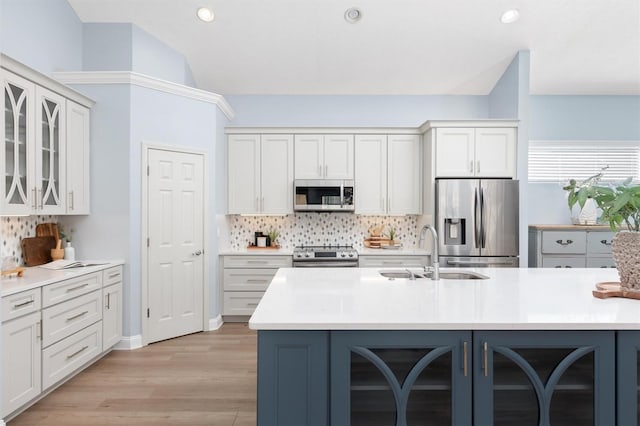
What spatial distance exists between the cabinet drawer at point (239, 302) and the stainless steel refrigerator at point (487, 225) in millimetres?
2325

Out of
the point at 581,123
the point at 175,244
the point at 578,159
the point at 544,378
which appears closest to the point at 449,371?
the point at 544,378

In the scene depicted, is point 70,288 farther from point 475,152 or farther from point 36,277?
point 475,152

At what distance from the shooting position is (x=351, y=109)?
5289 millimetres

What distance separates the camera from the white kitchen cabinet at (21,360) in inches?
92.6

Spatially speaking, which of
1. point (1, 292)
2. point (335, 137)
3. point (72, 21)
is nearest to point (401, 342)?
point (1, 292)

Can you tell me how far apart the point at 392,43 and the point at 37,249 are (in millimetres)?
4135

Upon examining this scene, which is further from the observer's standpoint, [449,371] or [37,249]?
[37,249]

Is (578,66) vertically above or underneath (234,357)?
above

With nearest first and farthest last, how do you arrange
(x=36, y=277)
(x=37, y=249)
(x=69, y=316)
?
(x=36, y=277), (x=69, y=316), (x=37, y=249)

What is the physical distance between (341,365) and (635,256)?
1.62m

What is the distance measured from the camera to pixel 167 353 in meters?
3.66

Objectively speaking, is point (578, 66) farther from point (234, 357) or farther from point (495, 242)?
point (234, 357)

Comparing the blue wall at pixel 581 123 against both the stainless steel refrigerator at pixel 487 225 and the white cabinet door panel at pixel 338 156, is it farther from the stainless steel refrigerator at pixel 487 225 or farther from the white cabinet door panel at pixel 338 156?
the white cabinet door panel at pixel 338 156

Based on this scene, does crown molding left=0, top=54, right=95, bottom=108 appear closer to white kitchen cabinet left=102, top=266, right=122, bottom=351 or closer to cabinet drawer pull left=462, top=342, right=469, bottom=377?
white kitchen cabinet left=102, top=266, right=122, bottom=351
